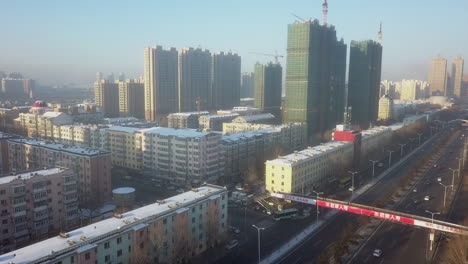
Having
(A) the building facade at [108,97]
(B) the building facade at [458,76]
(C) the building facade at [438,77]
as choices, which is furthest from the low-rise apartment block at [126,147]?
(B) the building facade at [458,76]

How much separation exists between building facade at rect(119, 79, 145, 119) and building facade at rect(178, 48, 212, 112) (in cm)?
788

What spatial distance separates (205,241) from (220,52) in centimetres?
6507

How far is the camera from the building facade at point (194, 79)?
69125 millimetres

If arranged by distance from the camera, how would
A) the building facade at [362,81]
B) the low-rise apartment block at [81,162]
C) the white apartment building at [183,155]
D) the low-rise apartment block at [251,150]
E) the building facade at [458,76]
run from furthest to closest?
the building facade at [458,76]
the building facade at [362,81]
the low-rise apartment block at [251,150]
the white apartment building at [183,155]
the low-rise apartment block at [81,162]

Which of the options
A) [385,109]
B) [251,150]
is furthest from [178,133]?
[385,109]

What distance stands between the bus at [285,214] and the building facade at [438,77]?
127 meters

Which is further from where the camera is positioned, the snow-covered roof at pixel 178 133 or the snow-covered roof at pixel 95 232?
the snow-covered roof at pixel 178 133

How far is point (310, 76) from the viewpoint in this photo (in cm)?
5256

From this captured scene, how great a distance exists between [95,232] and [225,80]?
6755 centimetres

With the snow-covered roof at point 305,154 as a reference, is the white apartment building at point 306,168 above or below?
below

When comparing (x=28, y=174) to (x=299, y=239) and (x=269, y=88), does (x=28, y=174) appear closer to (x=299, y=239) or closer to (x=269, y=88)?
(x=299, y=239)

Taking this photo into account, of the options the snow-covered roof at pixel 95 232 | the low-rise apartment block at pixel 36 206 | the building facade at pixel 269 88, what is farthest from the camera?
the building facade at pixel 269 88

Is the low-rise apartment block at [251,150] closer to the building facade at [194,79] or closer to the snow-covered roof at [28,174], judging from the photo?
the snow-covered roof at [28,174]

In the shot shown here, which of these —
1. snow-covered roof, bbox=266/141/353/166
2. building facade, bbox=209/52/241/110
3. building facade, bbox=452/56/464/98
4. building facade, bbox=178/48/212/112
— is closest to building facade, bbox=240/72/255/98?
building facade, bbox=209/52/241/110
